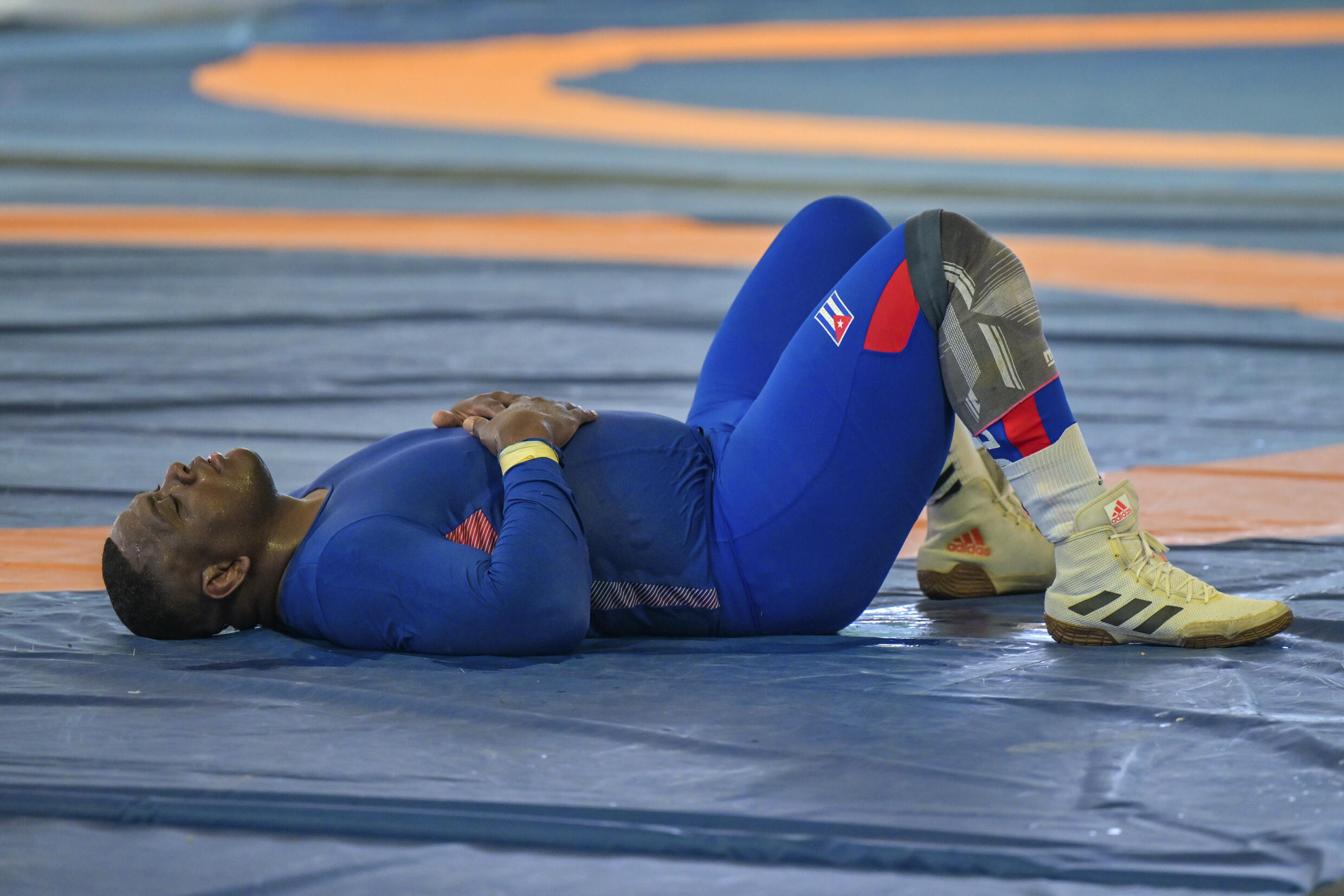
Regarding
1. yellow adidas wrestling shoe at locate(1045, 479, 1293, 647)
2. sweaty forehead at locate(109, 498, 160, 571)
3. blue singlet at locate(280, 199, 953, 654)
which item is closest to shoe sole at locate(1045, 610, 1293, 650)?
yellow adidas wrestling shoe at locate(1045, 479, 1293, 647)

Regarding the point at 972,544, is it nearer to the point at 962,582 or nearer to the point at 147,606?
the point at 962,582

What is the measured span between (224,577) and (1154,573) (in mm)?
1098

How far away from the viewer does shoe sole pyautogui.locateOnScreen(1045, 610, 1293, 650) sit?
177 cm

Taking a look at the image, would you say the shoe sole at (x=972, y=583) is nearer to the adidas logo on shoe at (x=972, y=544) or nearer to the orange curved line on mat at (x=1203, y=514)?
the adidas logo on shoe at (x=972, y=544)

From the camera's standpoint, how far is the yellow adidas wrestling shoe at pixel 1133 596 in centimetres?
175

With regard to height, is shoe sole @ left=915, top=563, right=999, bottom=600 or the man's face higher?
the man's face

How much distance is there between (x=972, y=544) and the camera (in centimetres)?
213

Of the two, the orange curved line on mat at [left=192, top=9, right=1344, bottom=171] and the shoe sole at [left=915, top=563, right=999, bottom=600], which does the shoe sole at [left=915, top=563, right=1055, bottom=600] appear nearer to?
the shoe sole at [left=915, top=563, right=999, bottom=600]

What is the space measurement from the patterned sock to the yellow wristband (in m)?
0.50

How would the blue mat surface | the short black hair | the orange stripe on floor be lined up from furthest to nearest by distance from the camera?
1. the orange stripe on floor
2. the short black hair
3. the blue mat surface

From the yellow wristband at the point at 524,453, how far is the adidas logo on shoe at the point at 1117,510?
0.64 metres

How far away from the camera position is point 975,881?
1207mm

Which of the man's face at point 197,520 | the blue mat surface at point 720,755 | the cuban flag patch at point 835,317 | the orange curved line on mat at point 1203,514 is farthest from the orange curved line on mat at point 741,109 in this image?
the man's face at point 197,520

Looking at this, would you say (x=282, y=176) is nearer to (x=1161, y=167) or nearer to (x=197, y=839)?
(x=1161, y=167)
